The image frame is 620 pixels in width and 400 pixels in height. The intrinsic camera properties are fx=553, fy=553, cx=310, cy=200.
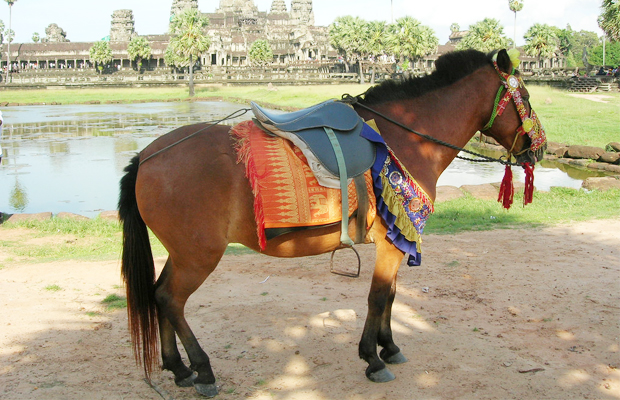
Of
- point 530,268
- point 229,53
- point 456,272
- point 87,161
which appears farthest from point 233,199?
point 229,53

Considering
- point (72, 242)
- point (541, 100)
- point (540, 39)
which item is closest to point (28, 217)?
point (72, 242)

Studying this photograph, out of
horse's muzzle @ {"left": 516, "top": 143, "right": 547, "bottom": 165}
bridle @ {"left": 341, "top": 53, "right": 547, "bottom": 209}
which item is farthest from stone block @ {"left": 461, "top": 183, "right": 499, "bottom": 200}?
bridle @ {"left": 341, "top": 53, "right": 547, "bottom": 209}

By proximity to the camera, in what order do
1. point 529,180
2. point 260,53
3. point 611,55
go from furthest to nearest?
point 260,53 < point 611,55 < point 529,180

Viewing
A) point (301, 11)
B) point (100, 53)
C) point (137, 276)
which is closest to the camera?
point (137, 276)

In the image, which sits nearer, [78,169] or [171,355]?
[171,355]

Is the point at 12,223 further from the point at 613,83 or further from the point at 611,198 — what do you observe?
the point at 613,83

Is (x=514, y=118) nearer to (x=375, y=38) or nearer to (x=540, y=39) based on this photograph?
(x=540, y=39)

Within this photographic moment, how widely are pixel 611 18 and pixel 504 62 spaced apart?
80.5 feet

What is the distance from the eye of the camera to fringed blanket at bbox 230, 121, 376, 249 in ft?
12.4

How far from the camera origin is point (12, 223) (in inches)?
359

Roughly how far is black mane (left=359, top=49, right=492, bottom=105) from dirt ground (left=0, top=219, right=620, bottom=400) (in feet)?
6.80

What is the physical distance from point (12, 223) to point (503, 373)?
8107mm

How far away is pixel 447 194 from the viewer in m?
11.2

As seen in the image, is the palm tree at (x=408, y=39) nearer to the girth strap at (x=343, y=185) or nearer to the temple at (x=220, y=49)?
the temple at (x=220, y=49)
